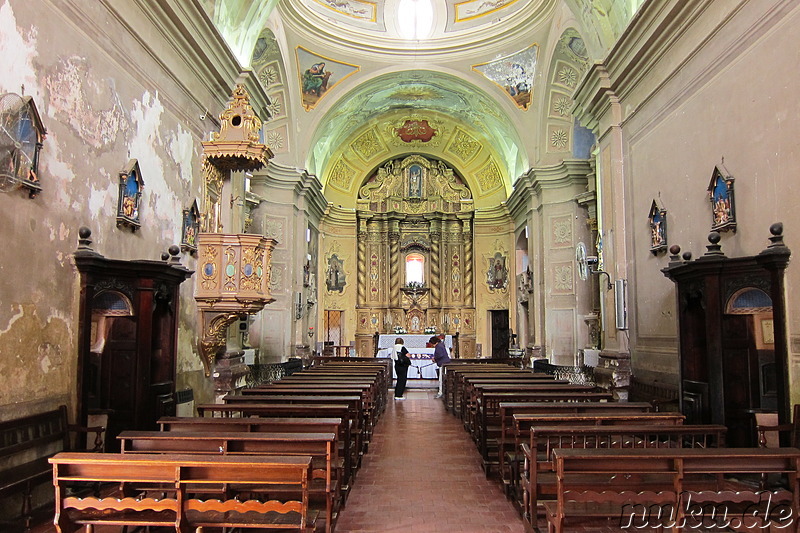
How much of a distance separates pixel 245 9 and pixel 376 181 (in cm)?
1283

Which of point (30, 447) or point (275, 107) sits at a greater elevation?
point (275, 107)

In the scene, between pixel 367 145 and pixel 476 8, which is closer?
pixel 476 8

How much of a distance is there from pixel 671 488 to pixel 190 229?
6.90 metres

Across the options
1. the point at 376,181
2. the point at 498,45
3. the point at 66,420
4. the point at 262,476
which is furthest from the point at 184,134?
the point at 376,181

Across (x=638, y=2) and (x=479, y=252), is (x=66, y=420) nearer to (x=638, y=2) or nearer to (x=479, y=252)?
(x=638, y=2)

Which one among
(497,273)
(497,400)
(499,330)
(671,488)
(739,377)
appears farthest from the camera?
(499,330)

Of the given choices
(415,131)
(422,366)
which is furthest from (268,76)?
(422,366)

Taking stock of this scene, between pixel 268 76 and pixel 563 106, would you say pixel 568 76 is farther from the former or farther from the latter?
pixel 268 76

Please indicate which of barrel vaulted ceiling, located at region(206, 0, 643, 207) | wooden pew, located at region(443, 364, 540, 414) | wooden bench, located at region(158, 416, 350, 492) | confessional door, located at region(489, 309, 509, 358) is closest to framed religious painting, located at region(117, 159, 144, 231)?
wooden bench, located at region(158, 416, 350, 492)

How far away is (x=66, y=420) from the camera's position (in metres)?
5.49

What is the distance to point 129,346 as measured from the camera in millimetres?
6785

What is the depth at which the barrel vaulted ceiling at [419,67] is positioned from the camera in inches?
611

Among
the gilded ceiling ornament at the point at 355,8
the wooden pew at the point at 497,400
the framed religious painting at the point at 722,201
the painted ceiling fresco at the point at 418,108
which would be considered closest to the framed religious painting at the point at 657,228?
the framed religious painting at the point at 722,201

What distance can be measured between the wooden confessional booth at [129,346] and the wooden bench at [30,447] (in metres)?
0.62
